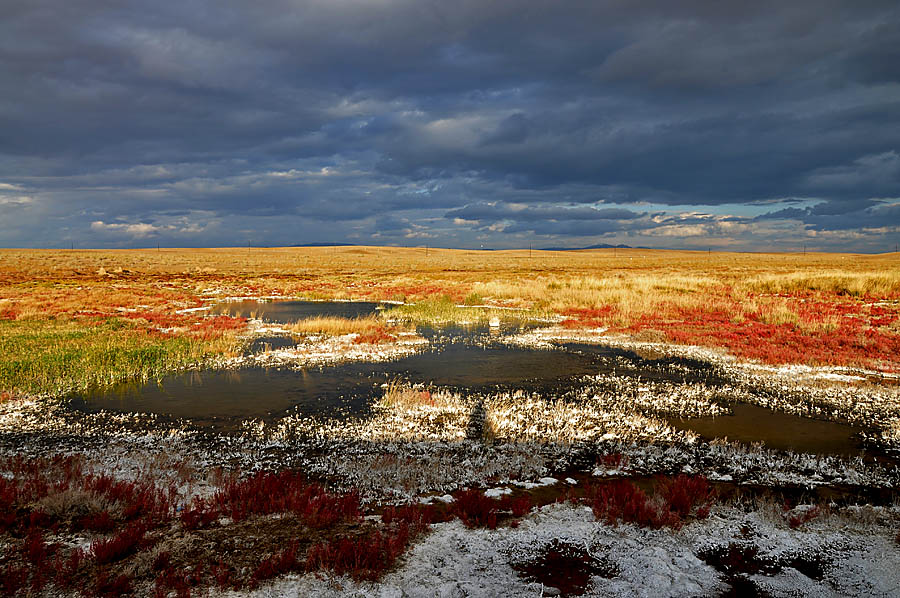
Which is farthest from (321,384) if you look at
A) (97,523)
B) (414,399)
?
(97,523)

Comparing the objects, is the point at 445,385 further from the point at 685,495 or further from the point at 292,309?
the point at 292,309

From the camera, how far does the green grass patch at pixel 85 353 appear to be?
1505cm

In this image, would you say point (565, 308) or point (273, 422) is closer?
point (273, 422)

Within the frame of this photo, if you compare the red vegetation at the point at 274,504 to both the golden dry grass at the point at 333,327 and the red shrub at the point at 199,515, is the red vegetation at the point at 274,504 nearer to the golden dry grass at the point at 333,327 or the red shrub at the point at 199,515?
the red shrub at the point at 199,515

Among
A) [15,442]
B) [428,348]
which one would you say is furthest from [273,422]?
[428,348]

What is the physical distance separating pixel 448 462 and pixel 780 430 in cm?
793

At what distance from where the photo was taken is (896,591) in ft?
18.0

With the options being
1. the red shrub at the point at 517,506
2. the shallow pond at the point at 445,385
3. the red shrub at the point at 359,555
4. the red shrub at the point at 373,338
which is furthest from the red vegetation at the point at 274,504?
the red shrub at the point at 373,338

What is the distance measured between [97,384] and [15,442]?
505 centimetres

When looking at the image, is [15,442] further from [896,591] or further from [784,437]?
[784,437]

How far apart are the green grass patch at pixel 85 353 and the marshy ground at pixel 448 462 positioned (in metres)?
0.13

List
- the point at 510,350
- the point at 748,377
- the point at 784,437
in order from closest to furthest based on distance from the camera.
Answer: the point at 784,437
the point at 748,377
the point at 510,350

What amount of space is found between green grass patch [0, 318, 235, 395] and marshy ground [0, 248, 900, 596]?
0.13m

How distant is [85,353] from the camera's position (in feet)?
58.5
